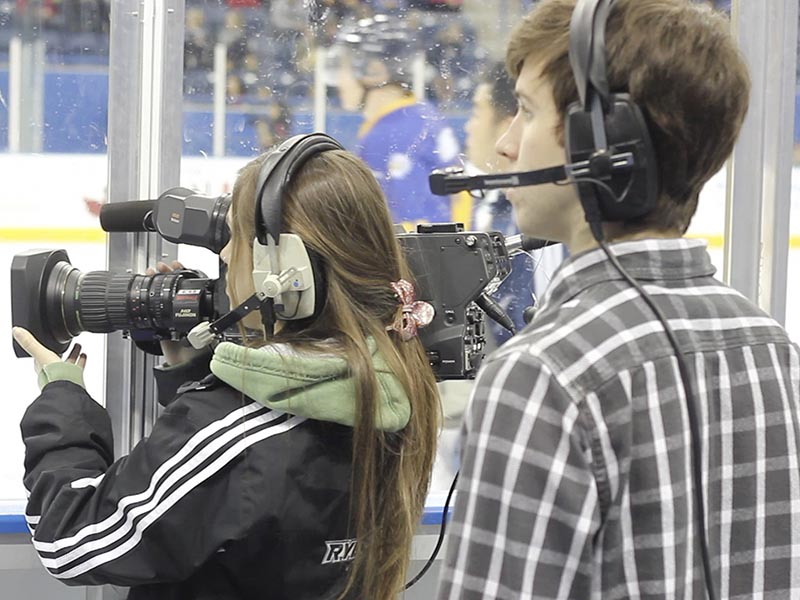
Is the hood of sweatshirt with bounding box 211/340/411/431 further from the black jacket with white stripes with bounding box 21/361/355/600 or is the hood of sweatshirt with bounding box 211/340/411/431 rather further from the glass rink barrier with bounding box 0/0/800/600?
the glass rink barrier with bounding box 0/0/800/600

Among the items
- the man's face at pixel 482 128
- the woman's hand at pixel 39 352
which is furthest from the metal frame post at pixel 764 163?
the woman's hand at pixel 39 352

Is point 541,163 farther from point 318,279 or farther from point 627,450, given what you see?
point 318,279

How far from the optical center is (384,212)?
4.23 ft

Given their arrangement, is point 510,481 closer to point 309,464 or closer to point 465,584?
point 465,584

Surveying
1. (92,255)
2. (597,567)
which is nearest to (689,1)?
(597,567)

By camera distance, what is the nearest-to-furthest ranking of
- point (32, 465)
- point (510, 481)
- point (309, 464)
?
point (510, 481) → point (309, 464) → point (32, 465)

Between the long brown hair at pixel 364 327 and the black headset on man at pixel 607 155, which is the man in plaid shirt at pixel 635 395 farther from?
the long brown hair at pixel 364 327

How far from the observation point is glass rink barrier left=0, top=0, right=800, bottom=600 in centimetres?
186

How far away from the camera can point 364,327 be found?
4.20ft

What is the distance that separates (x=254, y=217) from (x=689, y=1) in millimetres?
587

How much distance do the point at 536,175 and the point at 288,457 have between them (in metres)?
0.52

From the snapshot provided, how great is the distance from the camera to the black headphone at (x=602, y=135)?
77 centimetres

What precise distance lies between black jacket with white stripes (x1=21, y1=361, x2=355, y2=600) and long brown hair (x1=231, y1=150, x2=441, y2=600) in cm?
4

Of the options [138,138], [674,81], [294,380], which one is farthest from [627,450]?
[138,138]
